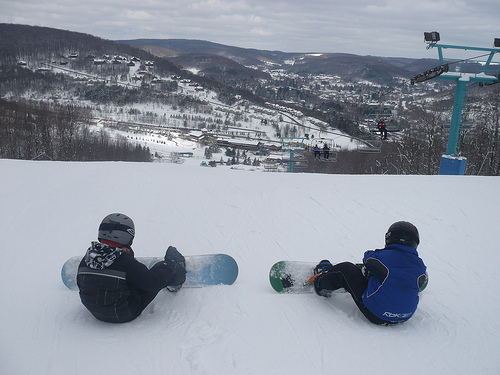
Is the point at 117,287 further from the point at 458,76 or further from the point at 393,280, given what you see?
the point at 458,76

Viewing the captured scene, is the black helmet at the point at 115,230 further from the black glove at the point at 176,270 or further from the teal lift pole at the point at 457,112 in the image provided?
the teal lift pole at the point at 457,112

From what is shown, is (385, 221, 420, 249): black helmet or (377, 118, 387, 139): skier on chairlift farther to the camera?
(377, 118, 387, 139): skier on chairlift

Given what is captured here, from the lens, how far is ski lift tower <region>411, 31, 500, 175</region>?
41.5ft

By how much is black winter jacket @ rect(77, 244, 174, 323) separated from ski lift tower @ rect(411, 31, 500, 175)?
43.0ft

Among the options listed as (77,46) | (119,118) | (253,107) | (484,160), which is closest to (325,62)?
(253,107)

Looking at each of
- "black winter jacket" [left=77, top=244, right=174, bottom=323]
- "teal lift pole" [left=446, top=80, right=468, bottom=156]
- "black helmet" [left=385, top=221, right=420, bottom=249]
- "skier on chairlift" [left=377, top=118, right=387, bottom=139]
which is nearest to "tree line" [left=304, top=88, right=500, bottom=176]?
"teal lift pole" [left=446, top=80, right=468, bottom=156]

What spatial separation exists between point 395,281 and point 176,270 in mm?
2170

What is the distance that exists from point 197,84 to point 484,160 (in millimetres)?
97381

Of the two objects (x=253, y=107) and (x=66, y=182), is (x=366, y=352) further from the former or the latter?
(x=253, y=107)

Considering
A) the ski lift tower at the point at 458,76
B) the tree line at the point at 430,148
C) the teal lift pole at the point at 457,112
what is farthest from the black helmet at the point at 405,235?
the tree line at the point at 430,148

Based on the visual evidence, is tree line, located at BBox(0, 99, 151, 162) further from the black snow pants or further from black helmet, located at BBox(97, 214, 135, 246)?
the black snow pants

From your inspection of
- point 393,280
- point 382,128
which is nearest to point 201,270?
point 393,280

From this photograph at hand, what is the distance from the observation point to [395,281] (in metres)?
3.13

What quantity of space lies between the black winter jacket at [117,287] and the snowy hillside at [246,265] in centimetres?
18
